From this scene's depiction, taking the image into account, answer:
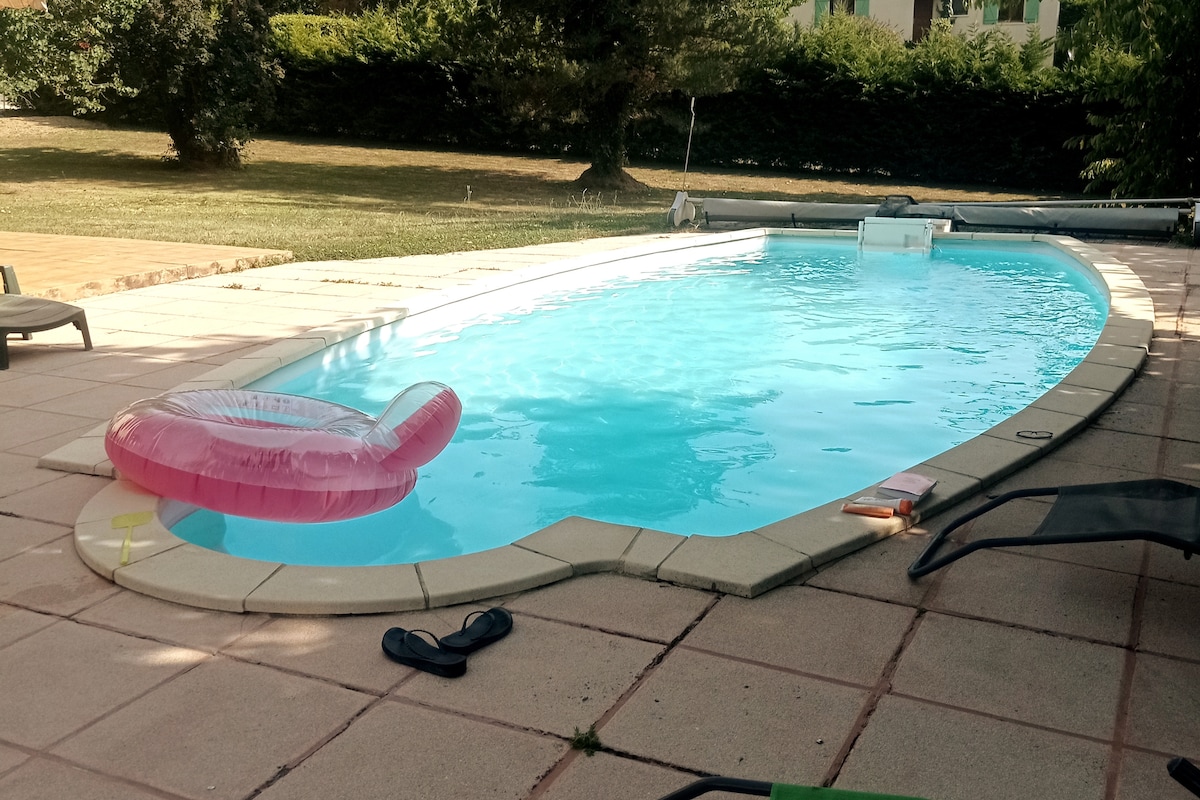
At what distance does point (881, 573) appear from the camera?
3.59 m

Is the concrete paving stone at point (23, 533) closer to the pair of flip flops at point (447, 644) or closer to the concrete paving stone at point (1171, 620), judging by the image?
the pair of flip flops at point (447, 644)

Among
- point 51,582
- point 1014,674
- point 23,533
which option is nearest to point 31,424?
point 23,533

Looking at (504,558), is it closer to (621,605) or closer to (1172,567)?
(621,605)

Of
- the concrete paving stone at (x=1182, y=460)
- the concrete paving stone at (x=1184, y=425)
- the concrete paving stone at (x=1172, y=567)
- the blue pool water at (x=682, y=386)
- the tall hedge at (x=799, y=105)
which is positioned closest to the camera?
the concrete paving stone at (x=1172, y=567)

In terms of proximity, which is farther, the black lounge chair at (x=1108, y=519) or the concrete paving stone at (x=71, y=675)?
the black lounge chair at (x=1108, y=519)

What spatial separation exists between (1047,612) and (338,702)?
2.16 m

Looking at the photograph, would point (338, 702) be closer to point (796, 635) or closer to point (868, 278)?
point (796, 635)

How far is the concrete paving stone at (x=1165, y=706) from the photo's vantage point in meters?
2.60

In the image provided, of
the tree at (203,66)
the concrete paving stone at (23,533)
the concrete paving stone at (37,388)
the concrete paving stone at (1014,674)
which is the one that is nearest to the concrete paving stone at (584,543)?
the concrete paving stone at (1014,674)

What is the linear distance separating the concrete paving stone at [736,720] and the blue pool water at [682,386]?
2.24m

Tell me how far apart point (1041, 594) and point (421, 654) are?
78.3 inches

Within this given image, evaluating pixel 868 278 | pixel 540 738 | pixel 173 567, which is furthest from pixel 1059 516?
pixel 868 278

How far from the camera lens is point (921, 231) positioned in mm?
12859

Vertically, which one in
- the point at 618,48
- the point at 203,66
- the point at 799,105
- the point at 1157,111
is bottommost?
the point at 1157,111
